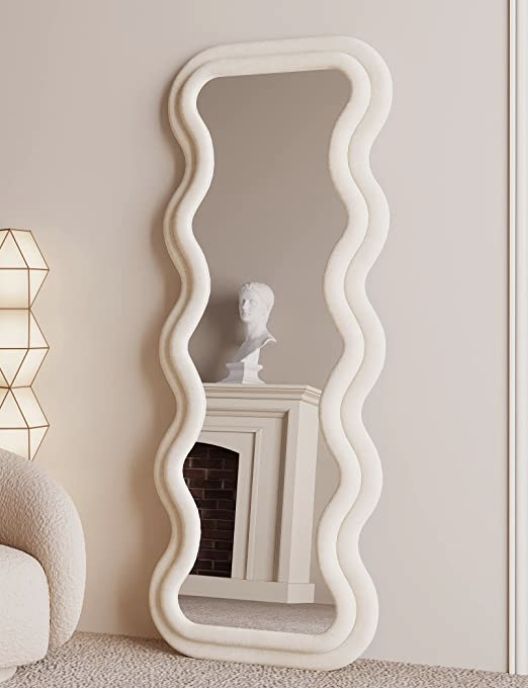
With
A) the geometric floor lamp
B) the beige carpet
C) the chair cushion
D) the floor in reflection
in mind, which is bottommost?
the beige carpet

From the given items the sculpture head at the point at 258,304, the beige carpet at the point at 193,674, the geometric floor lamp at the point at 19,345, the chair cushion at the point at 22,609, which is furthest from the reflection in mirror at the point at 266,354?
the chair cushion at the point at 22,609

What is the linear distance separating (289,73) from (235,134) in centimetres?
23

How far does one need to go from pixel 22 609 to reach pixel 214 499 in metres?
0.79

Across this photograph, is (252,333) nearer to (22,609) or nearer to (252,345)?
(252,345)

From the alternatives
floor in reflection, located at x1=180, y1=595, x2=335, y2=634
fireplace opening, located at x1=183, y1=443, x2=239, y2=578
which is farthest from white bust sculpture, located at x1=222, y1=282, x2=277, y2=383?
floor in reflection, located at x1=180, y1=595, x2=335, y2=634

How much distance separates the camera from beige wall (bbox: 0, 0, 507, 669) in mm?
2715

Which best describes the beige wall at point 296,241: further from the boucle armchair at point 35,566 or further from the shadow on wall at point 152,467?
the boucle armchair at point 35,566

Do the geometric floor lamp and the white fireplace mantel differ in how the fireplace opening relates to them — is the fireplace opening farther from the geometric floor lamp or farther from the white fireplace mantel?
the geometric floor lamp

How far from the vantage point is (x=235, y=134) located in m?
2.97

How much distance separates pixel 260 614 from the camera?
2723 millimetres

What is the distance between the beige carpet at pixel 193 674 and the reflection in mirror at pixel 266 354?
0.48 feet

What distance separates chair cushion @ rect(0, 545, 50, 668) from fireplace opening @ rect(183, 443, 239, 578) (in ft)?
2.13

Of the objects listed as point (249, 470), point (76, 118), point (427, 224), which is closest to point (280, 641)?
point (249, 470)

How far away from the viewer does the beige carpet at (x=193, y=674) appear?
7.93 feet
